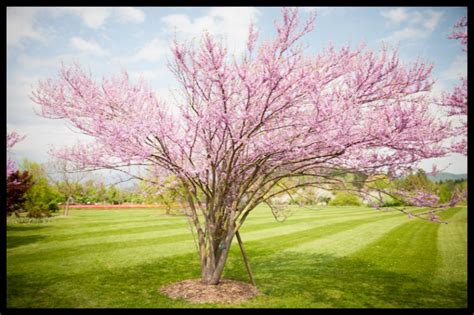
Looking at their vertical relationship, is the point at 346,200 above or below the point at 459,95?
below

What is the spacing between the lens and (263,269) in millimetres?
9891

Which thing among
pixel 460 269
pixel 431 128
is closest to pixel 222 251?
pixel 431 128

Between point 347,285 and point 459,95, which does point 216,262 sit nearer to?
point 347,285

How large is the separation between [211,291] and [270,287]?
1.61 meters

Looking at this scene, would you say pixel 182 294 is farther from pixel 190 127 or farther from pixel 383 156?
pixel 383 156

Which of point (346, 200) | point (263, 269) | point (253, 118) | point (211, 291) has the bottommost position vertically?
point (346, 200)

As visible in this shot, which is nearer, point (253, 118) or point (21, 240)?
point (253, 118)

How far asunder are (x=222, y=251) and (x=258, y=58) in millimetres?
4062

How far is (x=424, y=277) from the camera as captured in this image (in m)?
8.78

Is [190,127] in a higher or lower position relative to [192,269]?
higher

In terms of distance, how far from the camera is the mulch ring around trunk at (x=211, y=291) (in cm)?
665

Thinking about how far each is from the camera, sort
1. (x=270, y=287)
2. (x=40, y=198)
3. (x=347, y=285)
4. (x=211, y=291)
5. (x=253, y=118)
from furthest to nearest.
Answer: (x=40, y=198), (x=347, y=285), (x=270, y=287), (x=211, y=291), (x=253, y=118)

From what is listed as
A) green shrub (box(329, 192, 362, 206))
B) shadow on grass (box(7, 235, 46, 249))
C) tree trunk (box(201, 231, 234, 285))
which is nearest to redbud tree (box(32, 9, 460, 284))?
tree trunk (box(201, 231, 234, 285))

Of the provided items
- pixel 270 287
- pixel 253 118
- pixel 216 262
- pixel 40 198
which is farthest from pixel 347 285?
pixel 40 198
